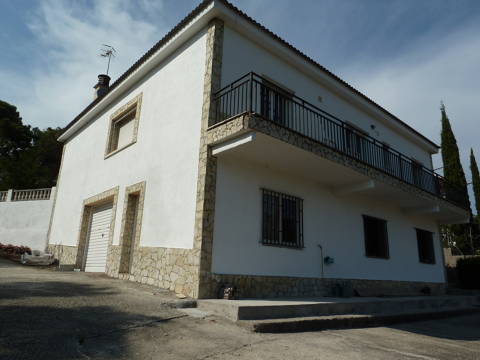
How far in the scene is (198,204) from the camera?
287 inches

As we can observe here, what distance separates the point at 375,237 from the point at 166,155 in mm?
7966

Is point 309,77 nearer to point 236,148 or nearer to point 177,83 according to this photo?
point 177,83

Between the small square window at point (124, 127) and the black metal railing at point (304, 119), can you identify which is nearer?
the black metal railing at point (304, 119)

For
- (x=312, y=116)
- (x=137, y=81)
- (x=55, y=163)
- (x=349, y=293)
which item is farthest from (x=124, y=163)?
(x=55, y=163)

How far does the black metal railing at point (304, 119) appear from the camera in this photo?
26.6 ft

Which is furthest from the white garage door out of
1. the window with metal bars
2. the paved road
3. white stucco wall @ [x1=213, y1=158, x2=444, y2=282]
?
the window with metal bars

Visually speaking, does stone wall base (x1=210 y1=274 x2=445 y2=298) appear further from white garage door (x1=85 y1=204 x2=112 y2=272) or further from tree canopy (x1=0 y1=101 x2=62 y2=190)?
tree canopy (x1=0 y1=101 x2=62 y2=190)

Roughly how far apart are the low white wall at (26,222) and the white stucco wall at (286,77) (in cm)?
1179

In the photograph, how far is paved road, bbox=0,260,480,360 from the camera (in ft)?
12.3

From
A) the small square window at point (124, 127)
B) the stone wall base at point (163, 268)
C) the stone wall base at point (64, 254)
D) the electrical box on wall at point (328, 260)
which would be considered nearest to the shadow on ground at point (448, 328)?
the electrical box on wall at point (328, 260)

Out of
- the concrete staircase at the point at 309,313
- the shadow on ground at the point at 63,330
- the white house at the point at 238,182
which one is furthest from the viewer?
the white house at the point at 238,182

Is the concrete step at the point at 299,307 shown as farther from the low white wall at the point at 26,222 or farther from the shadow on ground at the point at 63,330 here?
the low white wall at the point at 26,222

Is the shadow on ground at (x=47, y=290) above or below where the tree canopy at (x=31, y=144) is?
below

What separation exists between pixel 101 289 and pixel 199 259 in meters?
2.45
